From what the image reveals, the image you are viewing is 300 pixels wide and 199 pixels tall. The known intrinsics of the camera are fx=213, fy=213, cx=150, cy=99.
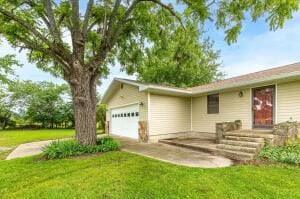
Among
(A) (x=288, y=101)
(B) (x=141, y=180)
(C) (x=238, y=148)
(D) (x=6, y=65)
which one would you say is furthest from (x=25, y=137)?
(A) (x=288, y=101)

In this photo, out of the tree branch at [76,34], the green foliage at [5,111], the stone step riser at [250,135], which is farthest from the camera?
A: the green foliage at [5,111]

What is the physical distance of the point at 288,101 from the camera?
26.8 feet

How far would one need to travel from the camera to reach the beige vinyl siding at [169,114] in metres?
10.9

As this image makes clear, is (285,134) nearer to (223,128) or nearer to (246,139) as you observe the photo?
(246,139)

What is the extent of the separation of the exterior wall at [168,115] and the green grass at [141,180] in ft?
14.6

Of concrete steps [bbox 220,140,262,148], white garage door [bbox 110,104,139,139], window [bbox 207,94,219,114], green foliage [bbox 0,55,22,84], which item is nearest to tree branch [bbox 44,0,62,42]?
white garage door [bbox 110,104,139,139]

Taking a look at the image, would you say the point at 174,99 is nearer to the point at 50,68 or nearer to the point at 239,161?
the point at 239,161

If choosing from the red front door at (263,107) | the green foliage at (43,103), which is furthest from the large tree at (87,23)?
the green foliage at (43,103)

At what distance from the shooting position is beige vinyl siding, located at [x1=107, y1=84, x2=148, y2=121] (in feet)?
36.0

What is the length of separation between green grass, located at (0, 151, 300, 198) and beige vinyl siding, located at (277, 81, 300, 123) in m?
3.08

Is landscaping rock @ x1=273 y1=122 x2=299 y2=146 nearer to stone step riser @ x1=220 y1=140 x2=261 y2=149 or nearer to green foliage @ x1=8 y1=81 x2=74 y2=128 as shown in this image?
stone step riser @ x1=220 y1=140 x2=261 y2=149

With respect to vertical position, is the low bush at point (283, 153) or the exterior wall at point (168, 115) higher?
the exterior wall at point (168, 115)

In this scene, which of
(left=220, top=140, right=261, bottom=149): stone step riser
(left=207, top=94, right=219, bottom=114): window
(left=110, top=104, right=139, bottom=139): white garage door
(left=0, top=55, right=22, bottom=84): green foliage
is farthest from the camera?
(left=0, top=55, right=22, bottom=84): green foliage

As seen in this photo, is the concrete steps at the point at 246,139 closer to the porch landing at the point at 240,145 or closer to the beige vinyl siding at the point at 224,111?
the porch landing at the point at 240,145
